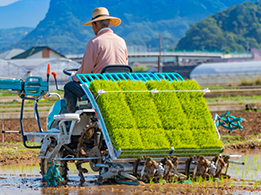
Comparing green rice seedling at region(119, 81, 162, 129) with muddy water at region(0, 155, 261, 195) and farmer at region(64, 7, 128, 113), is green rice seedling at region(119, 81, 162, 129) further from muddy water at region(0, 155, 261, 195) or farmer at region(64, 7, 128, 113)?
muddy water at region(0, 155, 261, 195)

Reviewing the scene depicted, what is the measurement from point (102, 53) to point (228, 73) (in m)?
51.2

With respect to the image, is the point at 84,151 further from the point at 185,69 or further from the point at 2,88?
the point at 185,69

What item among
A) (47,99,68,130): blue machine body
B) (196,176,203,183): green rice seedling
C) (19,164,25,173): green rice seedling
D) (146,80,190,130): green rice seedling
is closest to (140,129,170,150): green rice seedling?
(146,80,190,130): green rice seedling

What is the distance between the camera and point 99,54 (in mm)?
6160

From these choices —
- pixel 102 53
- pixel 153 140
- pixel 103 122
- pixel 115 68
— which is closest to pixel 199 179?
pixel 153 140

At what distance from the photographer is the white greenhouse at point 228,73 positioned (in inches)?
2135

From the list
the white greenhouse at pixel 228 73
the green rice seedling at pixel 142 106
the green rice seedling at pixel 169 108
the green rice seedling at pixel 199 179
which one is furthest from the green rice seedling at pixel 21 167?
the white greenhouse at pixel 228 73

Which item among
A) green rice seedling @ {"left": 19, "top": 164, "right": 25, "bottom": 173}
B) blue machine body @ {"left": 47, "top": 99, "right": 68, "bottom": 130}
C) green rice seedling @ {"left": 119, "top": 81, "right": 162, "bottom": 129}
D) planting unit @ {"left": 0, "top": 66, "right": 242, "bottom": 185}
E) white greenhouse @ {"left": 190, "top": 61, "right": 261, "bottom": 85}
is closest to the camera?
planting unit @ {"left": 0, "top": 66, "right": 242, "bottom": 185}

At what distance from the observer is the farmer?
19.8 feet

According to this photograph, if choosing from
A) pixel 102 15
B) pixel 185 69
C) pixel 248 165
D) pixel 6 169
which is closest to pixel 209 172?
pixel 248 165

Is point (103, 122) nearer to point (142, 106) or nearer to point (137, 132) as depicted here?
point (137, 132)

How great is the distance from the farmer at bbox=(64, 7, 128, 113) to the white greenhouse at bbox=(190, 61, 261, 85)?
1868 inches

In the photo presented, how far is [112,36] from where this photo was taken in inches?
246

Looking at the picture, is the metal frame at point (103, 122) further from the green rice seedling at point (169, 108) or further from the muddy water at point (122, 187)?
the muddy water at point (122, 187)
